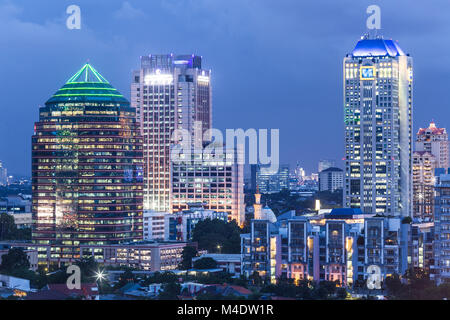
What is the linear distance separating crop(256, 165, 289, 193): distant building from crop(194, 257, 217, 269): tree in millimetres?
28984

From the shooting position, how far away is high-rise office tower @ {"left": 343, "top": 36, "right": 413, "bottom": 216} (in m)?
44.6

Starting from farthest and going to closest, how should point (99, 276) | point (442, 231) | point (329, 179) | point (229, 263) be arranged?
point (329, 179)
point (229, 263)
point (99, 276)
point (442, 231)

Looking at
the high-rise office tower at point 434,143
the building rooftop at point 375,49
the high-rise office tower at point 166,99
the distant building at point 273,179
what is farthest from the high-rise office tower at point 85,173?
the high-rise office tower at point 434,143

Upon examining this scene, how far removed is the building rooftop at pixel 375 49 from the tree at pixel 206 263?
2025cm

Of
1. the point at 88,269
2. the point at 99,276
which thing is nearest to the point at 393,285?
the point at 99,276

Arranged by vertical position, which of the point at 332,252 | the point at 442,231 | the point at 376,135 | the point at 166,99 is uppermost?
the point at 166,99

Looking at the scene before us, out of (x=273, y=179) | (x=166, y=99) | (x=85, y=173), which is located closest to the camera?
(x=85, y=173)

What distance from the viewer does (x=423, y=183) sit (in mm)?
55656

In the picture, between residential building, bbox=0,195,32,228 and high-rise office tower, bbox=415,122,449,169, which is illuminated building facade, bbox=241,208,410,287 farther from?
high-rise office tower, bbox=415,122,449,169

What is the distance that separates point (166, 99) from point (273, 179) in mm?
10467

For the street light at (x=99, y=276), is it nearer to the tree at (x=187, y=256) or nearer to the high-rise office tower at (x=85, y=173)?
the tree at (x=187, y=256)

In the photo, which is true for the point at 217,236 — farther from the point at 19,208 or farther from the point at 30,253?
the point at 19,208

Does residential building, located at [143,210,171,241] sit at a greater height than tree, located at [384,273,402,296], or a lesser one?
greater

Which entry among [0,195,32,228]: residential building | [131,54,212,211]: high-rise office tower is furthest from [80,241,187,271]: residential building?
[131,54,212,211]: high-rise office tower
